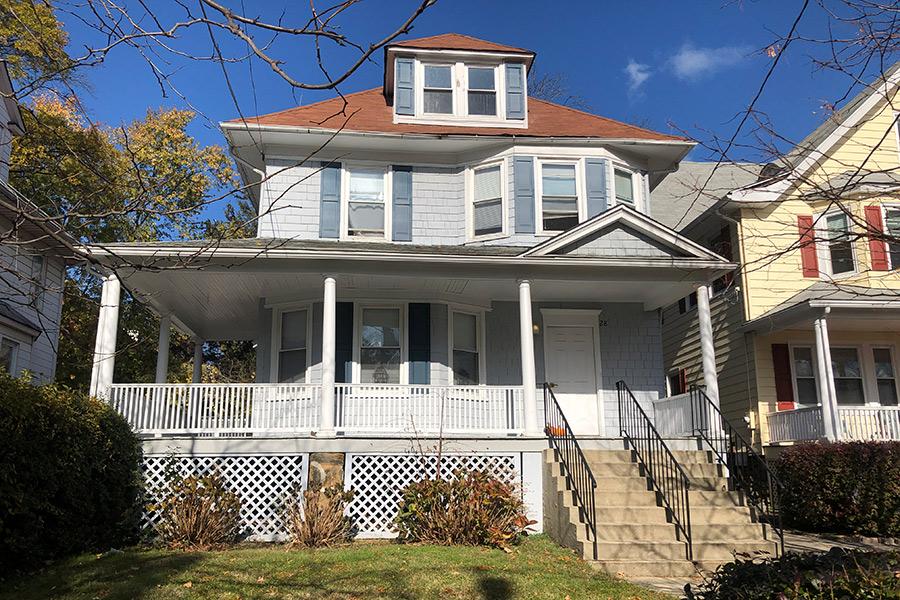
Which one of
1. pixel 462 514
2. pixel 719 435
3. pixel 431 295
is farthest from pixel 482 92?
pixel 462 514

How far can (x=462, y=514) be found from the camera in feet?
29.7

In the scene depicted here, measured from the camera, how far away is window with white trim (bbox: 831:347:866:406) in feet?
51.3

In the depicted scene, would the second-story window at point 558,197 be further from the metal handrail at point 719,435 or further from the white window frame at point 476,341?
the metal handrail at point 719,435

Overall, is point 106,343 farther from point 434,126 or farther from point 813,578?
point 813,578

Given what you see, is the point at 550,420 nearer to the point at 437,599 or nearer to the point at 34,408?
the point at 437,599

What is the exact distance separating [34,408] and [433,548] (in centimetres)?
463

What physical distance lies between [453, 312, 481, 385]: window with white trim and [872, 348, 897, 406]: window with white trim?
9.14m

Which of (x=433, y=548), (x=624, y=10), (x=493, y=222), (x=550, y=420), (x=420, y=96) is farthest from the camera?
(x=420, y=96)

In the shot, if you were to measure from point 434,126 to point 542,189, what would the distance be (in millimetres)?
2551

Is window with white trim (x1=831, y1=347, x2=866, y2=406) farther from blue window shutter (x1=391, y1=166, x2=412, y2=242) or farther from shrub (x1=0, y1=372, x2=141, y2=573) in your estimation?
→ shrub (x1=0, y1=372, x2=141, y2=573)

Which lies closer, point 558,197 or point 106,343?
point 106,343

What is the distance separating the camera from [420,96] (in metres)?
14.7

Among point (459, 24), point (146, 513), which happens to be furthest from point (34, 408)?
point (459, 24)

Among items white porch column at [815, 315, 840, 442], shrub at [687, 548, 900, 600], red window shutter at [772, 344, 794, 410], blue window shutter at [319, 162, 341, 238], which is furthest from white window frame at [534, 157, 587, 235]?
shrub at [687, 548, 900, 600]
